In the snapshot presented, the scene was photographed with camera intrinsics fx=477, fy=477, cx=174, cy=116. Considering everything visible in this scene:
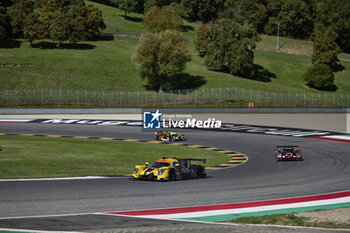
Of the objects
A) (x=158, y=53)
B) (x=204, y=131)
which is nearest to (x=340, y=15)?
(x=158, y=53)

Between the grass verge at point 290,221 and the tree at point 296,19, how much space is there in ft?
469

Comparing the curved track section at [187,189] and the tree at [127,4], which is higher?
the tree at [127,4]

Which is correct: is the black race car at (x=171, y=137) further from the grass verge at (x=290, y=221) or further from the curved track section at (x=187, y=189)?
the grass verge at (x=290, y=221)

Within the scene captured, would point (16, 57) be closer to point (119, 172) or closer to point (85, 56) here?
point (85, 56)

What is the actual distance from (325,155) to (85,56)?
280 ft

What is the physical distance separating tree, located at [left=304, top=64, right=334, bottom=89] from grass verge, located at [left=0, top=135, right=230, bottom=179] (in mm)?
84010

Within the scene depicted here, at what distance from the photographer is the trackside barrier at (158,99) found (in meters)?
63.9

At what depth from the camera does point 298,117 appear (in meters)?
60.9

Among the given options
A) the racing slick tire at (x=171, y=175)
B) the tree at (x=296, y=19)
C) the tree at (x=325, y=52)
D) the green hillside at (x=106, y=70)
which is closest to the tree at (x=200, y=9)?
the tree at (x=296, y=19)

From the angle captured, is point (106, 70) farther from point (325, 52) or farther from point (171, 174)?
point (171, 174)

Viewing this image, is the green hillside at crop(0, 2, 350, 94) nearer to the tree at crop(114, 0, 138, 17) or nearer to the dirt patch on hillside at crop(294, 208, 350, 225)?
the tree at crop(114, 0, 138, 17)

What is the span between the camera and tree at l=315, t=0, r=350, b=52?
14200 centimetres

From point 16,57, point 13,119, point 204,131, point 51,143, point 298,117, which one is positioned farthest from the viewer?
point 16,57

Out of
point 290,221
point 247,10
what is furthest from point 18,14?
point 290,221
